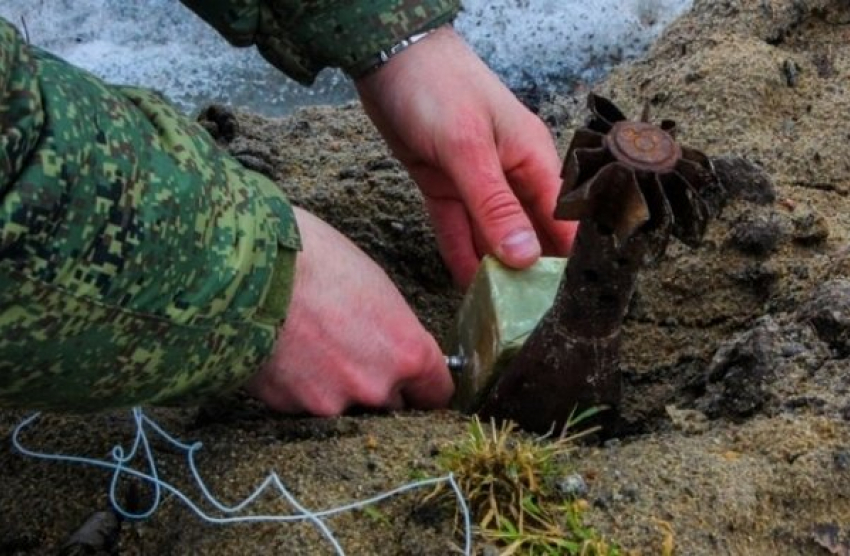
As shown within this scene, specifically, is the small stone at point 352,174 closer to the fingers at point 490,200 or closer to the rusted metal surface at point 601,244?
the fingers at point 490,200

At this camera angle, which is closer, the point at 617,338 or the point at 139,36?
the point at 617,338

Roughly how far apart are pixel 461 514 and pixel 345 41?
3.31 ft

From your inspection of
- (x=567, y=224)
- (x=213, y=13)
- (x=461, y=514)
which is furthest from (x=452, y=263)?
(x=461, y=514)

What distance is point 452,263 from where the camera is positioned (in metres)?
2.58

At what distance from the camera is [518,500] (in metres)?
1.81

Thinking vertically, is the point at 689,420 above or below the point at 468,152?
below

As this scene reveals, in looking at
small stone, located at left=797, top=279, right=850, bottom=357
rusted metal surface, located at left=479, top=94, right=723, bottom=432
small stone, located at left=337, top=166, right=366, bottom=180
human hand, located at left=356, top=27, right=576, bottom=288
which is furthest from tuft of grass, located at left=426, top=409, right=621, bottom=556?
small stone, located at left=337, top=166, right=366, bottom=180

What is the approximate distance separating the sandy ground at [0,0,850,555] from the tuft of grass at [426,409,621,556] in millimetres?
42

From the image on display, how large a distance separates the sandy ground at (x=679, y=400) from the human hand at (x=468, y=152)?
0.21 metres

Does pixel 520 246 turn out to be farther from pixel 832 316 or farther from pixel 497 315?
pixel 832 316

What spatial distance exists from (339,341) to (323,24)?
69cm

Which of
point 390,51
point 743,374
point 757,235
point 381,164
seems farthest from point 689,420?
point 381,164

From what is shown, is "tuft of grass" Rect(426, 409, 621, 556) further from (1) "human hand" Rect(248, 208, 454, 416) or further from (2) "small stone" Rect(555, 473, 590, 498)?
(1) "human hand" Rect(248, 208, 454, 416)

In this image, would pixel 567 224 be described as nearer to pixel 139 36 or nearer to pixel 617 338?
pixel 617 338
